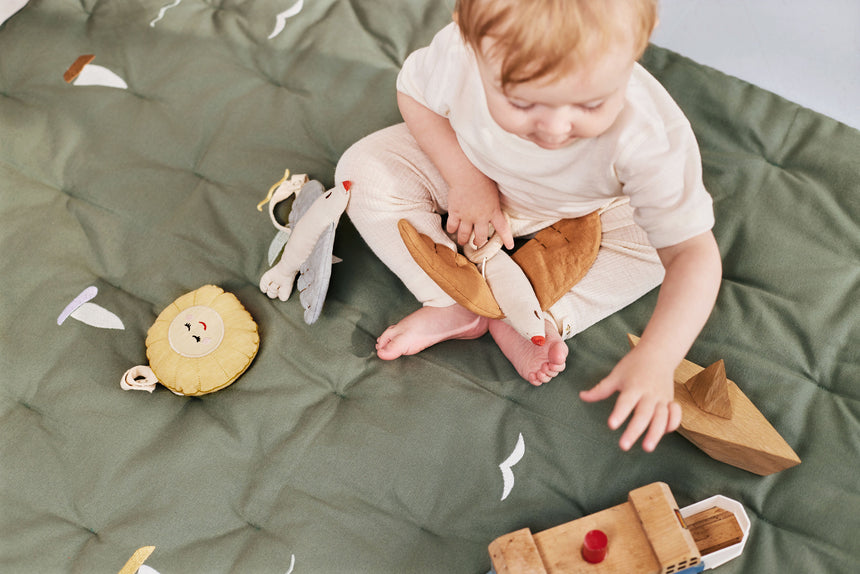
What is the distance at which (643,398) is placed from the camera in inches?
24.3

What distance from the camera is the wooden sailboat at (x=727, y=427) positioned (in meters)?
0.72

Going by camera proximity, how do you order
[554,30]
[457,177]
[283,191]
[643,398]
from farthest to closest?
[283,191]
[457,177]
[643,398]
[554,30]

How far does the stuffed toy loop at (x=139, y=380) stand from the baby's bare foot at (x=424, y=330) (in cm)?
28

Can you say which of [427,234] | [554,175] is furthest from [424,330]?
[554,175]

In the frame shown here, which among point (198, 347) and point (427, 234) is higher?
point (427, 234)

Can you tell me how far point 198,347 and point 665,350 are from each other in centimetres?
54

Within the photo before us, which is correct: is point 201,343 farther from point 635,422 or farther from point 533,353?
point 635,422

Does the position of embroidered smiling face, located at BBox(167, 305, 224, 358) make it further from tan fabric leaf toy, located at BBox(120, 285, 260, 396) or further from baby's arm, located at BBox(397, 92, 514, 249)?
baby's arm, located at BBox(397, 92, 514, 249)

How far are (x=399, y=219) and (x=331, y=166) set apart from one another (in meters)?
0.20

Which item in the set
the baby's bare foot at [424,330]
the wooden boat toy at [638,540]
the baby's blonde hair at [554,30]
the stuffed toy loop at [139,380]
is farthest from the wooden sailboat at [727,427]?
the stuffed toy loop at [139,380]

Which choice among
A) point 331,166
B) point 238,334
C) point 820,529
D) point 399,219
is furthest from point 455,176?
point 820,529

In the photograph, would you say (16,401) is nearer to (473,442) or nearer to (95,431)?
(95,431)

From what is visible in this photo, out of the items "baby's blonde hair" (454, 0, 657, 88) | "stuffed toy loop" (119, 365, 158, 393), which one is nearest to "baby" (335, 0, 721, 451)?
"baby's blonde hair" (454, 0, 657, 88)

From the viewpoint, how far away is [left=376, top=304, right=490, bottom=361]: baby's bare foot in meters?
0.83
